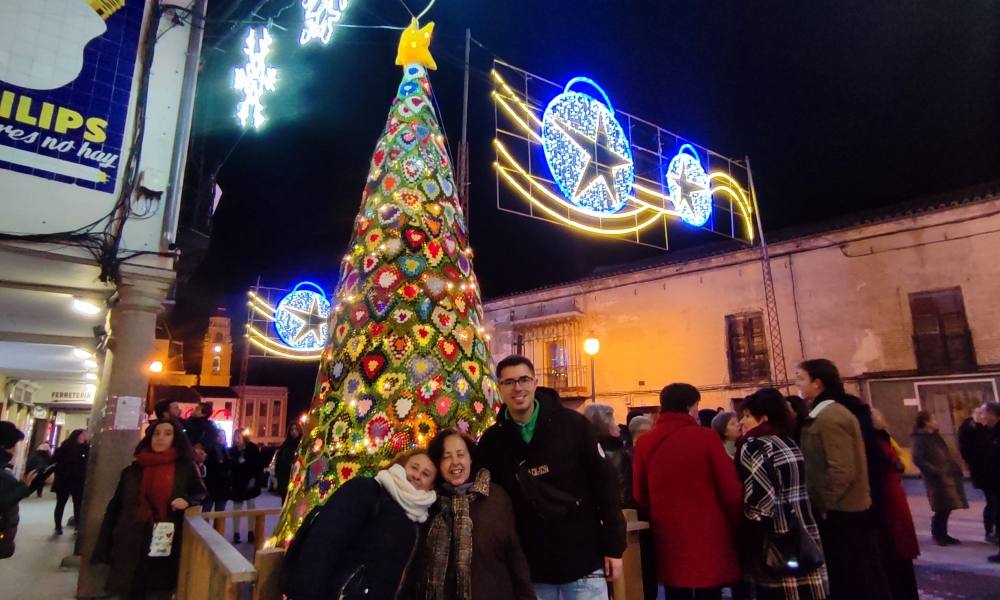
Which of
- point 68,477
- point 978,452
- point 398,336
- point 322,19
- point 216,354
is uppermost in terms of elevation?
point 322,19

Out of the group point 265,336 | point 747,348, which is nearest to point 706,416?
point 747,348

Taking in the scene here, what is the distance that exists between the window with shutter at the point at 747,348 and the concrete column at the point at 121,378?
566 inches

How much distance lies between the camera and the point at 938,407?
13141 mm

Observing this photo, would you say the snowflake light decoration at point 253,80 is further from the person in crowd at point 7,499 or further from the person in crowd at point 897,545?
the person in crowd at point 897,545

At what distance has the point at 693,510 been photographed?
2.90 meters

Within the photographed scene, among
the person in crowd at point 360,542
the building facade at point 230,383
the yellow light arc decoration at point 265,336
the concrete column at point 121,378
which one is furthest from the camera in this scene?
the building facade at point 230,383

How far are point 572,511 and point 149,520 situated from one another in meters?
3.30

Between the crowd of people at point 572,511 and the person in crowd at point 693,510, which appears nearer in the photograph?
the crowd of people at point 572,511

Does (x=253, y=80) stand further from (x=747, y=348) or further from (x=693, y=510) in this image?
(x=747, y=348)

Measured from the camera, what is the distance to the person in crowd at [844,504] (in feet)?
11.1

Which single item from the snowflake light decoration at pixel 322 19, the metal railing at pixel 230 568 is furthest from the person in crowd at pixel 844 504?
the snowflake light decoration at pixel 322 19

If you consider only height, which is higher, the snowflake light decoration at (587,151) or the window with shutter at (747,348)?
the snowflake light decoration at (587,151)

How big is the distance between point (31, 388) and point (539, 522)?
21367 mm

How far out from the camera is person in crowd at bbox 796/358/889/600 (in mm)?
3393
